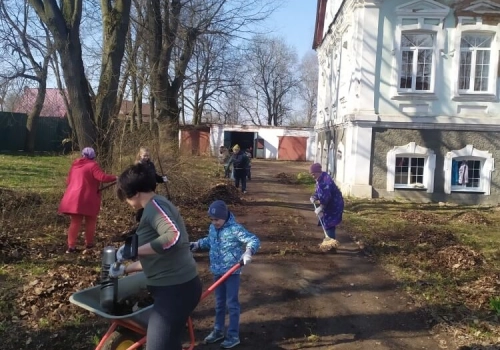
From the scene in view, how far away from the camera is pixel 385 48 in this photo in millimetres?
16234

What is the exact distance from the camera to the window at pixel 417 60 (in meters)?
16.2

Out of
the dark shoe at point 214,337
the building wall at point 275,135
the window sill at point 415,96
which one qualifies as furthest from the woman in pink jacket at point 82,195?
the building wall at point 275,135

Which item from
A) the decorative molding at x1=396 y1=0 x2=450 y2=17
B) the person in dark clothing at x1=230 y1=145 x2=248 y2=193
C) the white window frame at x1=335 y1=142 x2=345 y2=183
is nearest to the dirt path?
the person in dark clothing at x1=230 y1=145 x2=248 y2=193

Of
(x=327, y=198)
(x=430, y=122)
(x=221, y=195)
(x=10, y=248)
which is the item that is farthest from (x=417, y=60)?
(x=10, y=248)

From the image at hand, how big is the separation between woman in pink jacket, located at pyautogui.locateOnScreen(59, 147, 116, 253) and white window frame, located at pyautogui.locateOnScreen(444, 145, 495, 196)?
38.9 feet

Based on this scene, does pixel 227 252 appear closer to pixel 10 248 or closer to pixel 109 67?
pixel 10 248

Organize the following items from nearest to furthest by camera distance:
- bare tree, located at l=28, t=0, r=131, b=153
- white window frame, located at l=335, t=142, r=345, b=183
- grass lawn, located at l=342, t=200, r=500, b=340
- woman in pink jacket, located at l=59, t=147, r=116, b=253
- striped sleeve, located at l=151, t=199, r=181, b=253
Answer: striped sleeve, located at l=151, t=199, r=181, b=253 < grass lawn, located at l=342, t=200, r=500, b=340 < woman in pink jacket, located at l=59, t=147, r=116, b=253 < bare tree, located at l=28, t=0, r=131, b=153 < white window frame, located at l=335, t=142, r=345, b=183

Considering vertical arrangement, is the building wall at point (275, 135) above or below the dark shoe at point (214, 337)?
above

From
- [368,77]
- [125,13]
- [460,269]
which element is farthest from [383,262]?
[368,77]

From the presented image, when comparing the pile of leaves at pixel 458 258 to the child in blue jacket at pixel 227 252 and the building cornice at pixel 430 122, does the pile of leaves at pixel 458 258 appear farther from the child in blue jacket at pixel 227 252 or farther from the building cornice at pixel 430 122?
the building cornice at pixel 430 122

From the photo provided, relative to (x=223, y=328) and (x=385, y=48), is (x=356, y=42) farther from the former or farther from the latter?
(x=223, y=328)

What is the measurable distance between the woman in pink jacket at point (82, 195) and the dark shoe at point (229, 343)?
3.81 metres

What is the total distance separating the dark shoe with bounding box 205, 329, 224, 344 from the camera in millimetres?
5003

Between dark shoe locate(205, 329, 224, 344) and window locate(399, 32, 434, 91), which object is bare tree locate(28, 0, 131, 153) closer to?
dark shoe locate(205, 329, 224, 344)
